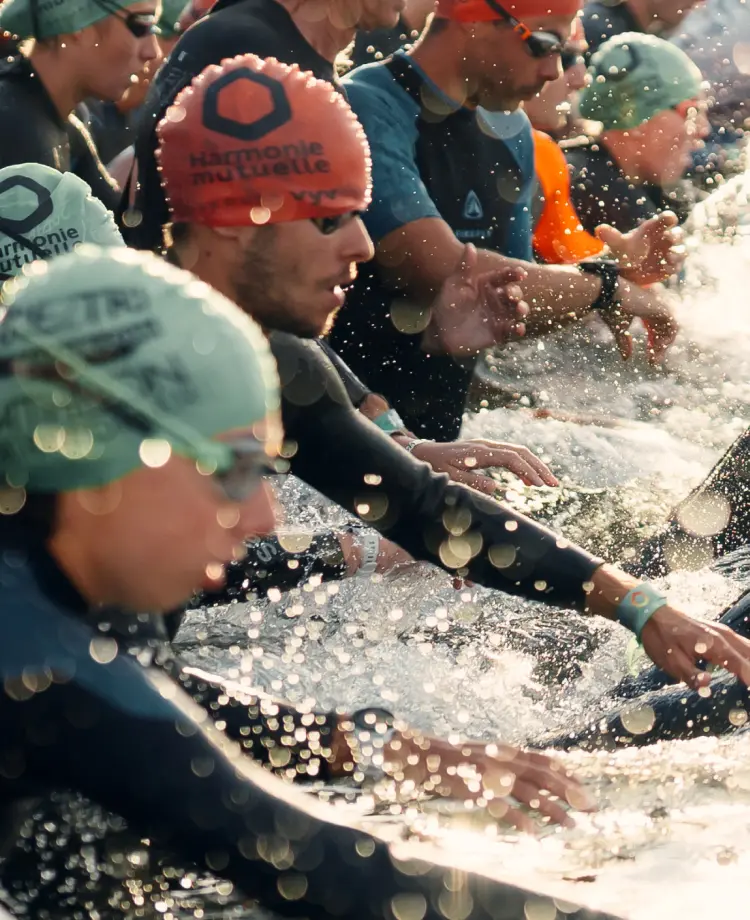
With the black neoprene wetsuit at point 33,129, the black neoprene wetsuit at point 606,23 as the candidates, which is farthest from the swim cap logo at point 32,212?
the black neoprene wetsuit at point 606,23

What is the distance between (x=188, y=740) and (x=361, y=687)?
220 centimetres

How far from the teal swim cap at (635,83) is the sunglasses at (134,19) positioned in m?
2.31

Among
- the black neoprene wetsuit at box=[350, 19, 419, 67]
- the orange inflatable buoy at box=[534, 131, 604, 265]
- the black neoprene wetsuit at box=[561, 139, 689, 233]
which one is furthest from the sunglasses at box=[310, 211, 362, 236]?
the black neoprene wetsuit at box=[350, 19, 419, 67]

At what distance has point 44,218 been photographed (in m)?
3.29

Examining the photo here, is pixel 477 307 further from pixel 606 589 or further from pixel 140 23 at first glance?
pixel 140 23

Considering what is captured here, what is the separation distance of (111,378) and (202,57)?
7.21ft

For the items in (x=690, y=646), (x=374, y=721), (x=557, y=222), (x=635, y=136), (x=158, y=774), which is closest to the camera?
(x=158, y=774)

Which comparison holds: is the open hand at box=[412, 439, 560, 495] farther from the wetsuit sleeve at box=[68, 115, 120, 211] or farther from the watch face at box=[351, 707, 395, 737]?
the wetsuit sleeve at box=[68, 115, 120, 211]

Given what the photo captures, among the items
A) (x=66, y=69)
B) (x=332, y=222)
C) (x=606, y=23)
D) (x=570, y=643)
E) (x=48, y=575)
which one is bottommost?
(x=570, y=643)

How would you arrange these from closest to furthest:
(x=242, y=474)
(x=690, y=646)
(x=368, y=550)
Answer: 1. (x=242, y=474)
2. (x=690, y=646)
3. (x=368, y=550)

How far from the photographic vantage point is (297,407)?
9.17 ft

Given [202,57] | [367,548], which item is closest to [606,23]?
[202,57]

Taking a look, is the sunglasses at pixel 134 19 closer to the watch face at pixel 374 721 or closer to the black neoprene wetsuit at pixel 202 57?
the black neoprene wetsuit at pixel 202 57

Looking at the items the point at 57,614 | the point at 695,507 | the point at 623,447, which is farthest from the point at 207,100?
the point at 623,447
